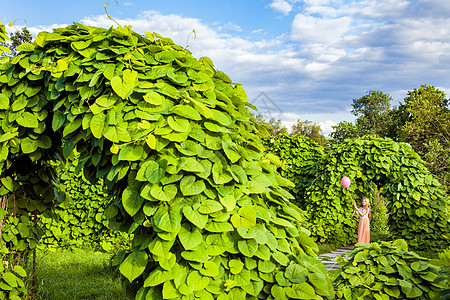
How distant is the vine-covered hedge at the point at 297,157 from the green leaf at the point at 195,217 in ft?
24.1

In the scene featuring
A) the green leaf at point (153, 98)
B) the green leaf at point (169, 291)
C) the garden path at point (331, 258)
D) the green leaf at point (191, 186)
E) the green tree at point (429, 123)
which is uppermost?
the green tree at point (429, 123)

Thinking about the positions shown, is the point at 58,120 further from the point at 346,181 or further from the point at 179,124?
the point at 346,181

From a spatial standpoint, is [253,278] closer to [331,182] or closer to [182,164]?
[182,164]

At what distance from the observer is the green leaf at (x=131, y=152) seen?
1.94m


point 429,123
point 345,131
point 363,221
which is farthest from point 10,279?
point 345,131

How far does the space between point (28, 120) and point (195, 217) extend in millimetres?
1641

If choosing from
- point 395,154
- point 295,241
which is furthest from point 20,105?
point 395,154

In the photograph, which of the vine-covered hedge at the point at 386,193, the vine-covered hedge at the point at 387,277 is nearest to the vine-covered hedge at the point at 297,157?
the vine-covered hedge at the point at 386,193

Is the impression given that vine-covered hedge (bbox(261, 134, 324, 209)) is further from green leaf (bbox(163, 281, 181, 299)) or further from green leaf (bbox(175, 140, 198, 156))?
green leaf (bbox(163, 281, 181, 299))

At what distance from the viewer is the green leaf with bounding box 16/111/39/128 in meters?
2.57

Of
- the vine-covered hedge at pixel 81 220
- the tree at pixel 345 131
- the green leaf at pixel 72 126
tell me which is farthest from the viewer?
the tree at pixel 345 131

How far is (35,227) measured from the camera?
11.4ft

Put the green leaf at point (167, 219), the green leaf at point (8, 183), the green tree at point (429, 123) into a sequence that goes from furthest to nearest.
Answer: the green tree at point (429, 123) < the green leaf at point (8, 183) < the green leaf at point (167, 219)

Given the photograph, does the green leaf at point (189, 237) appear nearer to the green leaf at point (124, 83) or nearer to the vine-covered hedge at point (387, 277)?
the green leaf at point (124, 83)
